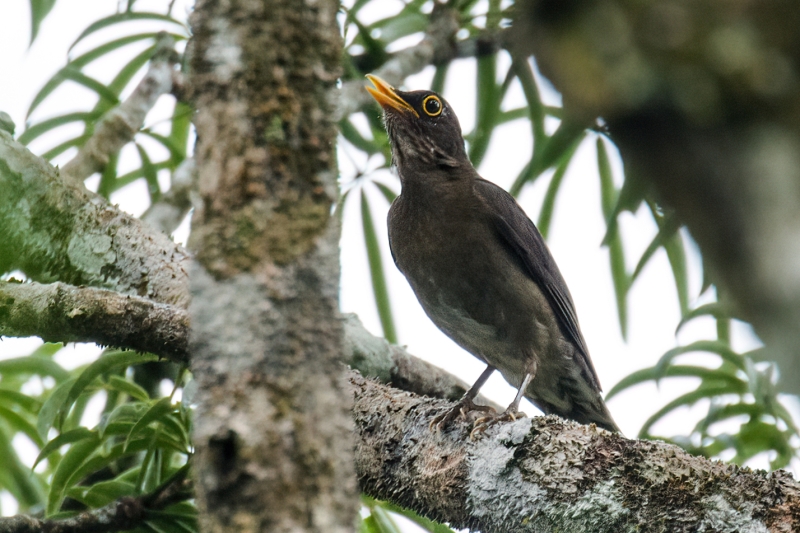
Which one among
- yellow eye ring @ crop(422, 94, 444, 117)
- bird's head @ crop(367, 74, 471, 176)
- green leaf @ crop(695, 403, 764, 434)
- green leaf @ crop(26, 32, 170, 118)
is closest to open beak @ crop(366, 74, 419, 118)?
bird's head @ crop(367, 74, 471, 176)

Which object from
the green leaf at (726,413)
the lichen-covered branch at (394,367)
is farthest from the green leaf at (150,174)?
the green leaf at (726,413)

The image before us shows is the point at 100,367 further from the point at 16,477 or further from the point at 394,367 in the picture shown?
the point at 394,367

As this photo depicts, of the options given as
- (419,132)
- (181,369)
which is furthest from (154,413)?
(419,132)

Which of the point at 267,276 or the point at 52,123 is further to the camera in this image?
the point at 52,123

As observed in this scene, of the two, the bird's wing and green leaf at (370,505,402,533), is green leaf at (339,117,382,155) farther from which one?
green leaf at (370,505,402,533)

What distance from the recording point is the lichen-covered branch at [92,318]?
10.7ft

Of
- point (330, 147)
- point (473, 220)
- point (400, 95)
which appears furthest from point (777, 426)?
point (330, 147)

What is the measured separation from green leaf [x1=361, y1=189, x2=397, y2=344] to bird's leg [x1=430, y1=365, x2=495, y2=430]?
2.63 feet

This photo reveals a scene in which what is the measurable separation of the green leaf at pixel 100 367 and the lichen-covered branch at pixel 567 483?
1493 mm

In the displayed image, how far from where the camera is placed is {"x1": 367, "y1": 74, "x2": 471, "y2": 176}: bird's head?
17.4 ft

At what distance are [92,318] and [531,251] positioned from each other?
2.73 m

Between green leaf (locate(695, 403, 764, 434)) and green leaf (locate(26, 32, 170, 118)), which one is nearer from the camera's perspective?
green leaf (locate(695, 403, 764, 434))

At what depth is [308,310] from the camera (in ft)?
4.08

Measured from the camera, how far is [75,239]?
12.8 ft
